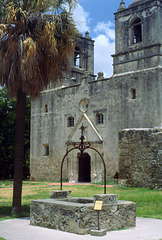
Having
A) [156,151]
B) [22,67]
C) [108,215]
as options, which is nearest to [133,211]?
[108,215]

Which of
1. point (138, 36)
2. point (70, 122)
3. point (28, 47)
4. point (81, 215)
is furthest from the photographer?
point (70, 122)

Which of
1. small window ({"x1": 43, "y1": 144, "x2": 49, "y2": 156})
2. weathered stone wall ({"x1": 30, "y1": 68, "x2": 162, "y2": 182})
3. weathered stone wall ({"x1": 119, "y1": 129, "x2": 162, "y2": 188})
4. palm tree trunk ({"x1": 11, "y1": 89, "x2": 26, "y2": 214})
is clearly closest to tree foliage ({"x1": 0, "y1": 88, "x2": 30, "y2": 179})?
weathered stone wall ({"x1": 30, "y1": 68, "x2": 162, "y2": 182})

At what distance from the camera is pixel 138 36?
2536 centimetres

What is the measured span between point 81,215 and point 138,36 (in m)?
20.2

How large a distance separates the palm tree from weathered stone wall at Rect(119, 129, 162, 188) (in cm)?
946

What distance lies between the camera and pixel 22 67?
10641 mm

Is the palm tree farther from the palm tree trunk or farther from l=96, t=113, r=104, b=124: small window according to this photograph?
l=96, t=113, r=104, b=124: small window

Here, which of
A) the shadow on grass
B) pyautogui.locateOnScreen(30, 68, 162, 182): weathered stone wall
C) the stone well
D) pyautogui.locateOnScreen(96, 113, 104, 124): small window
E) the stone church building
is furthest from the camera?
pyautogui.locateOnScreen(96, 113, 104, 124): small window

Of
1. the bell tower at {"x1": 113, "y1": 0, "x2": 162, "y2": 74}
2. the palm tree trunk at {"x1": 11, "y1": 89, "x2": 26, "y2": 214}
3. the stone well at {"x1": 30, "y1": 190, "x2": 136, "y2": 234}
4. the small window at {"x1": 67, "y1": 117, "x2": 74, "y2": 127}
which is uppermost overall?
the bell tower at {"x1": 113, "y1": 0, "x2": 162, "y2": 74}

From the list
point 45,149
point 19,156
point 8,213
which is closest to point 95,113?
point 45,149

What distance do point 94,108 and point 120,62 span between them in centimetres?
389

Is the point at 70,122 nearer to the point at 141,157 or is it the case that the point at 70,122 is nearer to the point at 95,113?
the point at 95,113

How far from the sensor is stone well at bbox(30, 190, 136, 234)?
7.59 metres

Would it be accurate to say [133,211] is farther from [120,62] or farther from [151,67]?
[120,62]
